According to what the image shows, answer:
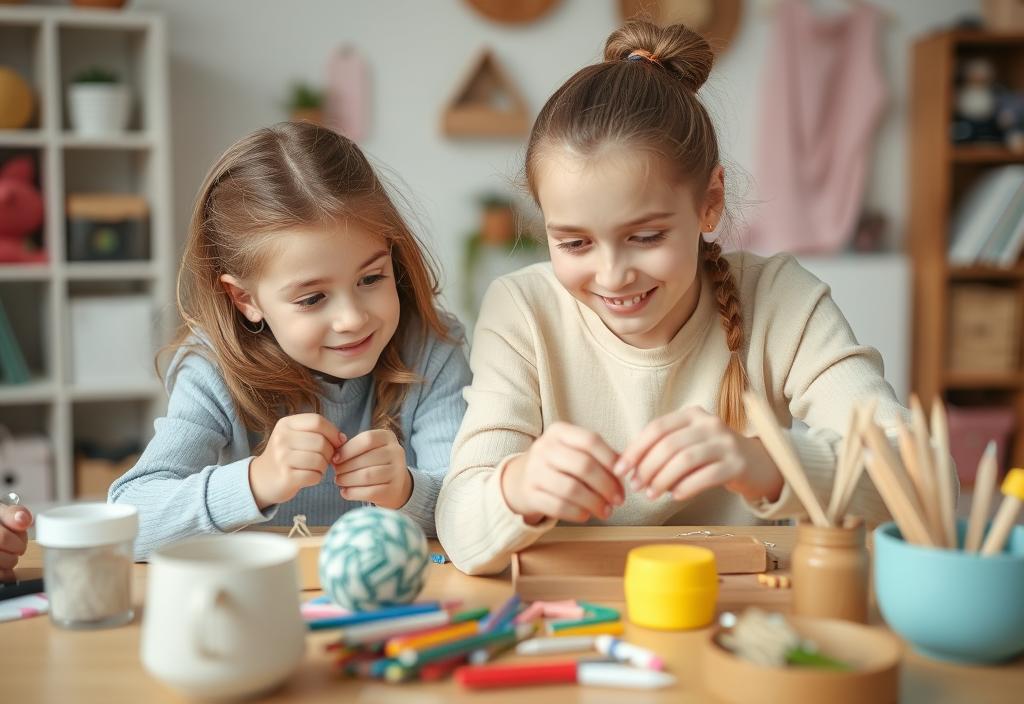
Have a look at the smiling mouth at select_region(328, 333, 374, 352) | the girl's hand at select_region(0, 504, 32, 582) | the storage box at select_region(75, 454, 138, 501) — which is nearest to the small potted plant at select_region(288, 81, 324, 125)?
the storage box at select_region(75, 454, 138, 501)

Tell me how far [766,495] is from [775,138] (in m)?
2.89

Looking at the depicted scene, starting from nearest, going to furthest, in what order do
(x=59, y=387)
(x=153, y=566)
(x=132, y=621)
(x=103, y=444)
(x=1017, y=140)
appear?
(x=153, y=566) → (x=132, y=621) → (x=59, y=387) → (x=103, y=444) → (x=1017, y=140)

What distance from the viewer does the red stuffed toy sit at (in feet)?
9.66

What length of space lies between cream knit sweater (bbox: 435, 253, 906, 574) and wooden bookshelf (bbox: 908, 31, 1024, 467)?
97.4 inches

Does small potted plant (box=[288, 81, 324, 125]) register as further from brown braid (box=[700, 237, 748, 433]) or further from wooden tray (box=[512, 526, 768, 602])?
wooden tray (box=[512, 526, 768, 602])

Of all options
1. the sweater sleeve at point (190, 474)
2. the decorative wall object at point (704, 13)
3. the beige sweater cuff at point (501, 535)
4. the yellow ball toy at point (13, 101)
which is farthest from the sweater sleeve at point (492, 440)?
the decorative wall object at point (704, 13)

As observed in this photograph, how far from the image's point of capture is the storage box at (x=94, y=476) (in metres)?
3.06

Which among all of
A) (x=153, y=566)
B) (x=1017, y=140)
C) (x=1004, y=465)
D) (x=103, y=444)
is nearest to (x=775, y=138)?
(x=1017, y=140)

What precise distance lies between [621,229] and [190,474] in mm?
557

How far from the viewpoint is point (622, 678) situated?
2.28 feet

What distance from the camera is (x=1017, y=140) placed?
3486 mm

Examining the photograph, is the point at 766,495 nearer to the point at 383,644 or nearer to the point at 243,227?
the point at 383,644

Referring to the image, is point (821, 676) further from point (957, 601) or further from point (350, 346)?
point (350, 346)

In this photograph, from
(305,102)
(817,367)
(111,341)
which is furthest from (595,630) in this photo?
(305,102)
